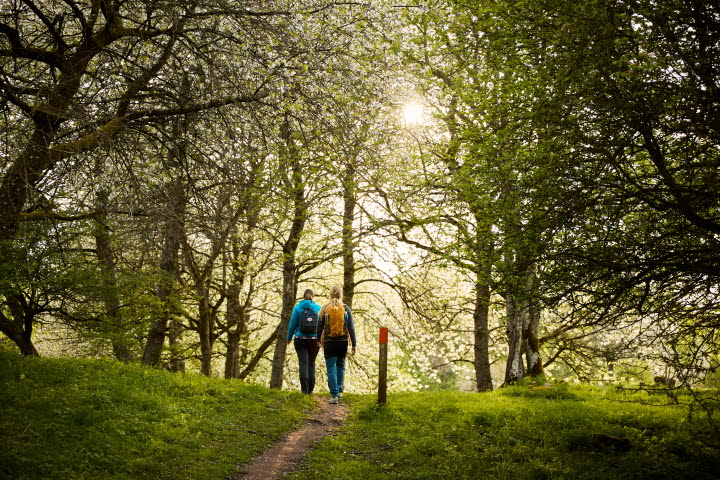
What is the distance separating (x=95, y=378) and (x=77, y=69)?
15.3 ft

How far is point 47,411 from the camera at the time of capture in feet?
20.7

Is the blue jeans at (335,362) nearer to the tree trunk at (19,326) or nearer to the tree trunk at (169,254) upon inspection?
the tree trunk at (169,254)

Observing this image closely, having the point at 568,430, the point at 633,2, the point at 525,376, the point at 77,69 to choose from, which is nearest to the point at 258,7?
the point at 77,69

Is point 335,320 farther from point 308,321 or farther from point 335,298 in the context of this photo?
point 308,321

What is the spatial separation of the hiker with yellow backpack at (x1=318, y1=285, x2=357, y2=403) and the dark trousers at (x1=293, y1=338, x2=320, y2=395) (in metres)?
0.25

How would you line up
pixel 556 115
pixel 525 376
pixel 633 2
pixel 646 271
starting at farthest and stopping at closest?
pixel 525 376, pixel 556 115, pixel 646 271, pixel 633 2

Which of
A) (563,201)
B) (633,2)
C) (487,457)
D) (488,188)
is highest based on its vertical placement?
(633,2)

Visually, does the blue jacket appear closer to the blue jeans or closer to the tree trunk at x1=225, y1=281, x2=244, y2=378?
the blue jeans

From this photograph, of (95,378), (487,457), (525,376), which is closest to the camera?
(487,457)

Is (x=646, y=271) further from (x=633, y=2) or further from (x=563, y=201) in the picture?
(x=633, y=2)

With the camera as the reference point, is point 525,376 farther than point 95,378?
Yes

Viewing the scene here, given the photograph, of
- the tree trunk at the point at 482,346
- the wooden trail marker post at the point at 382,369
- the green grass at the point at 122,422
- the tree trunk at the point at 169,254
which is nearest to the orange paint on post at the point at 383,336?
the wooden trail marker post at the point at 382,369

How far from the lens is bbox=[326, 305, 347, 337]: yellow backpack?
34.9 feet

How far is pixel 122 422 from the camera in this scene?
259 inches
